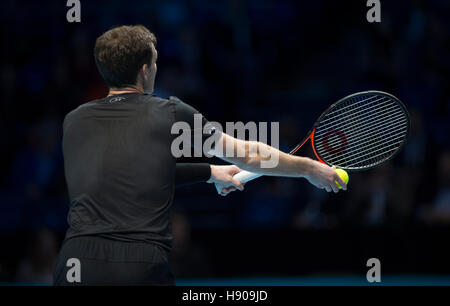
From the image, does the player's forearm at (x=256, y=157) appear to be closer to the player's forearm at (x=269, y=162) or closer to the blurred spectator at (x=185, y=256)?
the player's forearm at (x=269, y=162)

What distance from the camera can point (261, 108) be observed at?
8.83 metres

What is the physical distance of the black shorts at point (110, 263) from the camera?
102 inches

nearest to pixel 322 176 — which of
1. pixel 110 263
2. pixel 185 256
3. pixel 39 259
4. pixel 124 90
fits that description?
pixel 124 90

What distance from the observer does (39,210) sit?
7.15 meters

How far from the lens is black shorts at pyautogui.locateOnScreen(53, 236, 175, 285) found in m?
2.58

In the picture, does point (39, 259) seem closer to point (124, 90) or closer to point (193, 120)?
point (124, 90)

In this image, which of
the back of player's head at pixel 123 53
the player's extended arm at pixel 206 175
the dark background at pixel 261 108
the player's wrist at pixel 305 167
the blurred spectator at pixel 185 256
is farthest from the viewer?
the dark background at pixel 261 108

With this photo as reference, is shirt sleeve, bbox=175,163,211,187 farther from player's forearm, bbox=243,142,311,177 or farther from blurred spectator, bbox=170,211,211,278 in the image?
blurred spectator, bbox=170,211,211,278

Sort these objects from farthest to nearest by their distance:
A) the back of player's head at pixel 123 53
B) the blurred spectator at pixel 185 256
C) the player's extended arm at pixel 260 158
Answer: the blurred spectator at pixel 185 256 → the player's extended arm at pixel 260 158 → the back of player's head at pixel 123 53

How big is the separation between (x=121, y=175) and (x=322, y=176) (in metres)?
1.05

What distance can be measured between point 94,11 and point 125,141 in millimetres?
6701

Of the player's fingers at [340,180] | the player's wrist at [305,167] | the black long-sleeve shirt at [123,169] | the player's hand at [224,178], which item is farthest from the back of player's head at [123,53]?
the player's fingers at [340,180]

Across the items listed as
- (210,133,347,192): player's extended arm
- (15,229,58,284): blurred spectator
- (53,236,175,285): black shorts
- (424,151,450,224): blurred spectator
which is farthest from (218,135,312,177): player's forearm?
(424,151,450,224): blurred spectator

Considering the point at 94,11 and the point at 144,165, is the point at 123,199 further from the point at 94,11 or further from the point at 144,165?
the point at 94,11
